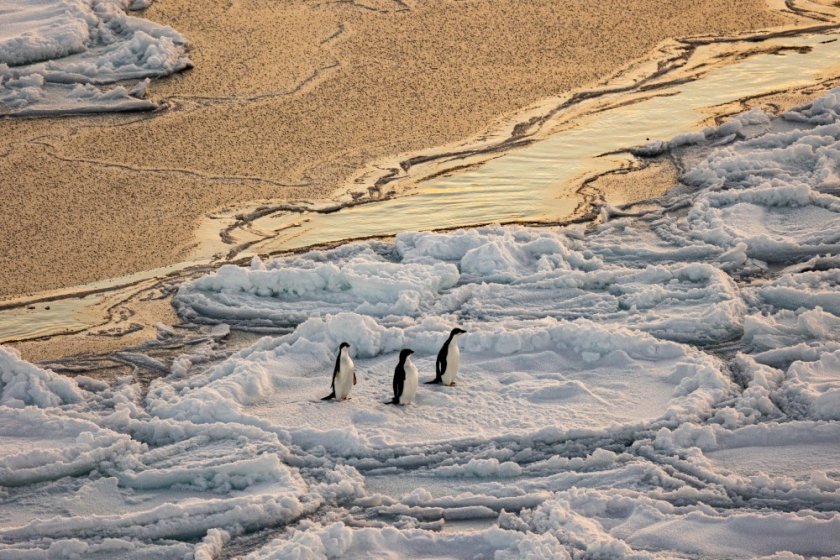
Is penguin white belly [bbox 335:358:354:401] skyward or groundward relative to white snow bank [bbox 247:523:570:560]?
skyward

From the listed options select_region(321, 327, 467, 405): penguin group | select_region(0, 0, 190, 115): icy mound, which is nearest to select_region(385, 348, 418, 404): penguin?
select_region(321, 327, 467, 405): penguin group

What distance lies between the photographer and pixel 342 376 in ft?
20.2

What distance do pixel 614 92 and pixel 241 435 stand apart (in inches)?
231

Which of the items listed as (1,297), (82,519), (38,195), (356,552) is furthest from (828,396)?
(38,195)

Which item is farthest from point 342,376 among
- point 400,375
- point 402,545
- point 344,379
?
point 402,545

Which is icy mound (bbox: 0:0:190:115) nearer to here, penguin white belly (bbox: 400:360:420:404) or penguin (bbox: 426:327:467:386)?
penguin (bbox: 426:327:467:386)

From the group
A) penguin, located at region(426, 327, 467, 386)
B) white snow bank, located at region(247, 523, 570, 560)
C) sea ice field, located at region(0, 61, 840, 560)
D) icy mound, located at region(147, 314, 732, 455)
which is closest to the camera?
white snow bank, located at region(247, 523, 570, 560)

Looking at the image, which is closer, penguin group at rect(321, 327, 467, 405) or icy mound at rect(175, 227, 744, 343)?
penguin group at rect(321, 327, 467, 405)

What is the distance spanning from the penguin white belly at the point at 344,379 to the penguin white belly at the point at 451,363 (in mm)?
485

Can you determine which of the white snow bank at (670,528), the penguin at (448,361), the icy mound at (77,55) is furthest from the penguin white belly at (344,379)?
the icy mound at (77,55)

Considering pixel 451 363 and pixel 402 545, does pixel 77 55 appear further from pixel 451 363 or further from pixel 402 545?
pixel 402 545

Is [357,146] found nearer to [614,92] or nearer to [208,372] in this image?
[614,92]

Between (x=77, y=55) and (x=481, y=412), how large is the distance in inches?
266

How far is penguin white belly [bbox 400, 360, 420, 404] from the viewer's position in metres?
6.11
